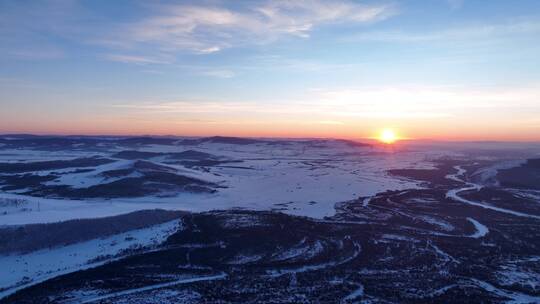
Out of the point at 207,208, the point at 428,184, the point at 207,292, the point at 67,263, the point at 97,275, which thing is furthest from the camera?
the point at 428,184

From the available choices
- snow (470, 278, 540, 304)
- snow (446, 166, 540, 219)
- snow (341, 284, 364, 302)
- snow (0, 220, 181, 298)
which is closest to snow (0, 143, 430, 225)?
snow (0, 220, 181, 298)

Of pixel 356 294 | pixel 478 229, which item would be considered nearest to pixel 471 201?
pixel 478 229

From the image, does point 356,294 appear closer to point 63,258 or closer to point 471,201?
point 63,258

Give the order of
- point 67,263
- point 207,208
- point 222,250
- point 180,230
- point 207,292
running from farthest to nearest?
point 207,208 → point 180,230 → point 222,250 → point 67,263 → point 207,292

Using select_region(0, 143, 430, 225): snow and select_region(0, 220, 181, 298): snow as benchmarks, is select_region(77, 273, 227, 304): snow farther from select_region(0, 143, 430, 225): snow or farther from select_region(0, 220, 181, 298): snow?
select_region(0, 143, 430, 225): snow

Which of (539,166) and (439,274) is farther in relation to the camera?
(539,166)

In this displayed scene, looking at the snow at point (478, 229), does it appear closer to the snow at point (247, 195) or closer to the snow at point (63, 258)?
the snow at point (247, 195)

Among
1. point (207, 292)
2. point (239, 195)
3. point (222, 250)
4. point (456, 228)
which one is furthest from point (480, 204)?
point (207, 292)

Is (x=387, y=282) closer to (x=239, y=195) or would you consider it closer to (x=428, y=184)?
(x=239, y=195)

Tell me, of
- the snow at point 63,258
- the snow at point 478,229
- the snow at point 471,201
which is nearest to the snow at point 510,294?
the snow at point 478,229
